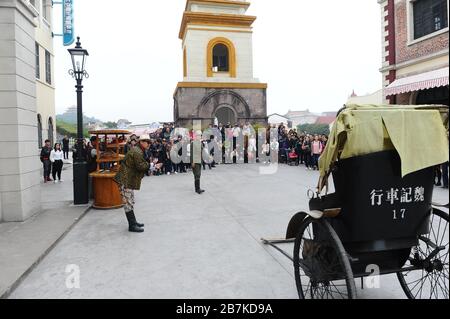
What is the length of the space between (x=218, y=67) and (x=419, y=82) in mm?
14610

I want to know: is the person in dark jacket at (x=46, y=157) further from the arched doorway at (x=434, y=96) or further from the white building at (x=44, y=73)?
the arched doorway at (x=434, y=96)

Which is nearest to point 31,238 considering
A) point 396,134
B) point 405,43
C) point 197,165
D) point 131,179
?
point 131,179

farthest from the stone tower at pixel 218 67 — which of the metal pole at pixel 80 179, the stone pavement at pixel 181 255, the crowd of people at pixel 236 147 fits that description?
the stone pavement at pixel 181 255

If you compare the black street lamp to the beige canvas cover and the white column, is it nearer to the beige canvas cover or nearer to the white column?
the white column

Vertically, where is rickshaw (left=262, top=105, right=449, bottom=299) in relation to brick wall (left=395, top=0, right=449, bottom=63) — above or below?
below

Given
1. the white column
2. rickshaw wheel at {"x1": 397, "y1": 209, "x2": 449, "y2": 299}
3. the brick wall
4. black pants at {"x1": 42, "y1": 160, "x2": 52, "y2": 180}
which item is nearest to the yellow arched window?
the brick wall

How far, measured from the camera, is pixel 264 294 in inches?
153

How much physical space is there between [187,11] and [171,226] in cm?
2163

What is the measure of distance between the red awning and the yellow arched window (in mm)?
11660

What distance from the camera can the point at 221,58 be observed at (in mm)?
26000

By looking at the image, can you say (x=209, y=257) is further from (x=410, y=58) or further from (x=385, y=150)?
(x=410, y=58)

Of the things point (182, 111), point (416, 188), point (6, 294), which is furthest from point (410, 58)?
point (6, 294)

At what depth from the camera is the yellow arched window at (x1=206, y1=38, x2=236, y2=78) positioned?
25.1 meters

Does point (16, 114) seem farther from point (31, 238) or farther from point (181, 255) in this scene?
point (181, 255)
